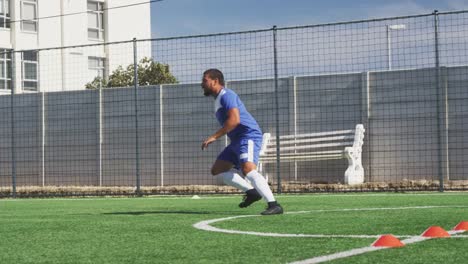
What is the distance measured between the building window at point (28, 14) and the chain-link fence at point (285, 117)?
65.8 ft

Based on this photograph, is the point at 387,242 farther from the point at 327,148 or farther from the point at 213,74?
the point at 327,148

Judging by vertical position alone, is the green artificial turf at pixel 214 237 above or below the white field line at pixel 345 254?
below

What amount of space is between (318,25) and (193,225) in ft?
27.5

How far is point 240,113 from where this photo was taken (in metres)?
9.57

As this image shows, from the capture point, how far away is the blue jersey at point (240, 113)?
945 cm

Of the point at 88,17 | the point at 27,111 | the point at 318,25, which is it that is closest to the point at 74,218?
the point at 318,25

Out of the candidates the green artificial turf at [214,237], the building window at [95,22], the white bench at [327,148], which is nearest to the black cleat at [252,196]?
the green artificial turf at [214,237]

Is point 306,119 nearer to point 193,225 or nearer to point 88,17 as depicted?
point 193,225

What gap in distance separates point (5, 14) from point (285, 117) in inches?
976

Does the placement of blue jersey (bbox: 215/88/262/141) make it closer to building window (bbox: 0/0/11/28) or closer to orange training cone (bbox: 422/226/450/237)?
orange training cone (bbox: 422/226/450/237)

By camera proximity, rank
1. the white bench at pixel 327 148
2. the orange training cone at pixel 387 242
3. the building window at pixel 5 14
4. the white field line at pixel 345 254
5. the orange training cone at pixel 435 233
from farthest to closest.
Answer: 1. the building window at pixel 5 14
2. the white bench at pixel 327 148
3. the orange training cone at pixel 435 233
4. the orange training cone at pixel 387 242
5. the white field line at pixel 345 254

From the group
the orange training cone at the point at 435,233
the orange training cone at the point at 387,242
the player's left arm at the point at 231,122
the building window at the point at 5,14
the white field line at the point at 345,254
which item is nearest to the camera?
the white field line at the point at 345,254

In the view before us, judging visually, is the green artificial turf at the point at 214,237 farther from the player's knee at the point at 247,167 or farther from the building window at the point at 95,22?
the building window at the point at 95,22

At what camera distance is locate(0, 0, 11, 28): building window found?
40812mm
